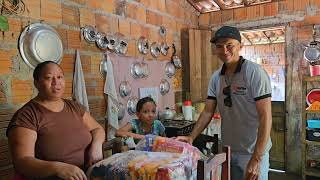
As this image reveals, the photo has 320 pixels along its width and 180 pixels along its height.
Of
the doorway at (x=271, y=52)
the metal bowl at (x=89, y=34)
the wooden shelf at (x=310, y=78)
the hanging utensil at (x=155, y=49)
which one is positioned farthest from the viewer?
the doorway at (x=271, y=52)

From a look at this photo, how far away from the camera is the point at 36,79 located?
137cm

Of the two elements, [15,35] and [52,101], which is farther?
[15,35]

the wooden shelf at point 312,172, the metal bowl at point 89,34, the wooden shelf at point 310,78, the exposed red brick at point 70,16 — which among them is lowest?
A: the wooden shelf at point 312,172

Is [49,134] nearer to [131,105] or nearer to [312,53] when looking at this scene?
[131,105]

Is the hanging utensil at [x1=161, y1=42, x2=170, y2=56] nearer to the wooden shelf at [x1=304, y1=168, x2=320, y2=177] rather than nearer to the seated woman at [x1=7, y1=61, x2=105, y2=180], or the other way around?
the seated woman at [x1=7, y1=61, x2=105, y2=180]

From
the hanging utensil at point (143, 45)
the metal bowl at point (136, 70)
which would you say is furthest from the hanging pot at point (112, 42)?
the hanging utensil at point (143, 45)

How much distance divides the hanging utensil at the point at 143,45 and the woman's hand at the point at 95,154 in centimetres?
150

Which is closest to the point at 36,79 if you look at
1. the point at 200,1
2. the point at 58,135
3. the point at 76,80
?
the point at 58,135

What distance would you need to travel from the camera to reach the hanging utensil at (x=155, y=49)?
289 cm

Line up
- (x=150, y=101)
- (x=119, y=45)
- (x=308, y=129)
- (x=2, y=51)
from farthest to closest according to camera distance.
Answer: (x=308, y=129), (x=119, y=45), (x=150, y=101), (x=2, y=51)

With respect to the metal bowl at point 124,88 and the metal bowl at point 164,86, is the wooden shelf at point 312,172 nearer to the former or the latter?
the metal bowl at point 164,86

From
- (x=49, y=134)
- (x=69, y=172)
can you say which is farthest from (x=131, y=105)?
(x=69, y=172)

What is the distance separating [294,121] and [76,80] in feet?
8.70

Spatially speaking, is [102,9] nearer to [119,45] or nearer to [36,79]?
[119,45]
